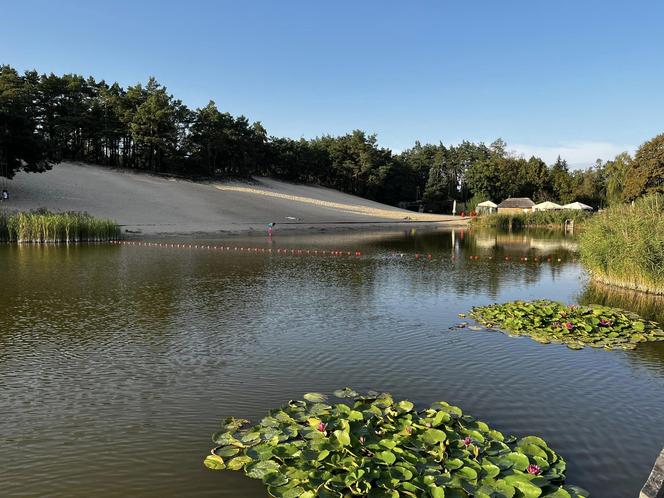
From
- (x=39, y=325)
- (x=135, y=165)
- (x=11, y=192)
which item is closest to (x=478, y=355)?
(x=39, y=325)

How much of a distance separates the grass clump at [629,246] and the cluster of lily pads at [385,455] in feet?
45.0

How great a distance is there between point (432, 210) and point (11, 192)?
80.1 m

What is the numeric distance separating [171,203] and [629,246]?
162ft

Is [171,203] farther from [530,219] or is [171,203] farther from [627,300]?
[627,300]

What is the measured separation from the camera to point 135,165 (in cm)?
8194

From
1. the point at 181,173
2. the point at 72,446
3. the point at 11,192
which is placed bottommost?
the point at 72,446

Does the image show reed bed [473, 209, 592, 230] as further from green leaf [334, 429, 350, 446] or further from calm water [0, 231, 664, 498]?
green leaf [334, 429, 350, 446]

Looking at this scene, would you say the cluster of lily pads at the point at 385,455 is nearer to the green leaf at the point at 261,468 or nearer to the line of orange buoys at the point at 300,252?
the green leaf at the point at 261,468

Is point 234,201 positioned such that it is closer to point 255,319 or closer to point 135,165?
point 135,165

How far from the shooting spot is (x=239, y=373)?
30.8ft

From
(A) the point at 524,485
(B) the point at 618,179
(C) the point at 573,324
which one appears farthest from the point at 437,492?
(B) the point at 618,179

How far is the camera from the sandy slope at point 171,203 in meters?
48.2

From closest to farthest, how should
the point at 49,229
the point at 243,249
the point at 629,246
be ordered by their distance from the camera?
1. the point at 629,246
2. the point at 49,229
3. the point at 243,249

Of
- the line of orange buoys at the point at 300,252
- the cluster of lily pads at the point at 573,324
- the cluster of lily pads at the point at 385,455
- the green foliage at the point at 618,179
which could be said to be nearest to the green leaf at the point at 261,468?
the cluster of lily pads at the point at 385,455
